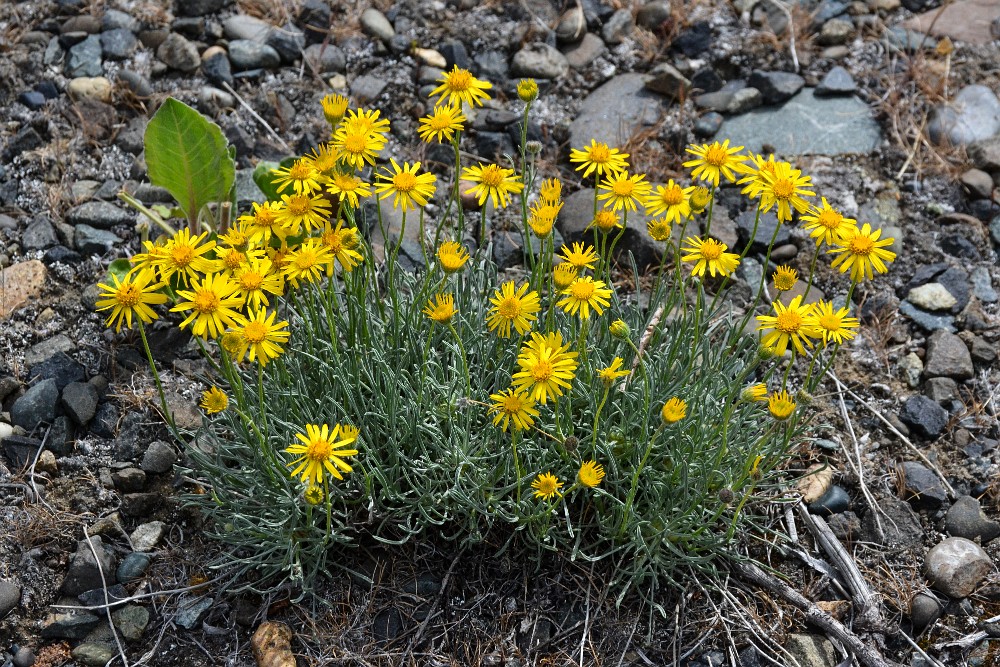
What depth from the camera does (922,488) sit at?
345 cm

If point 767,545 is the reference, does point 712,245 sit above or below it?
Answer: above

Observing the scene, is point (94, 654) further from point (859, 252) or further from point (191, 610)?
point (859, 252)

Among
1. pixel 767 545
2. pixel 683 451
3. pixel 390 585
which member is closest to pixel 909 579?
pixel 767 545

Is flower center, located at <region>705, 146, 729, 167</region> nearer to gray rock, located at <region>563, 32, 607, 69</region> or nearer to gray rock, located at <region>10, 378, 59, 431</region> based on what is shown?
gray rock, located at <region>563, 32, 607, 69</region>

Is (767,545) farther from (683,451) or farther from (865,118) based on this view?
(865,118)

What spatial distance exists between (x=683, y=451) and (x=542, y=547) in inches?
21.7

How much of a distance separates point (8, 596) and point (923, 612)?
300 cm

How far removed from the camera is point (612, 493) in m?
3.08

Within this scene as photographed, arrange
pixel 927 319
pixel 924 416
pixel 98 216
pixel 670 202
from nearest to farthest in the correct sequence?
1. pixel 670 202
2. pixel 924 416
3. pixel 927 319
4. pixel 98 216

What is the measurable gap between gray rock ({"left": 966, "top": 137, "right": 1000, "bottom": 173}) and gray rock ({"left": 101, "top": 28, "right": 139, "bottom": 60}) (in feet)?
13.8

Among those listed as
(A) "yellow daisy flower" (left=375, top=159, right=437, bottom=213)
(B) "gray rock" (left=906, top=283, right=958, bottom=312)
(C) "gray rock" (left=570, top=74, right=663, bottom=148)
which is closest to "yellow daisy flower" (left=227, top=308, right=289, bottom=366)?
(A) "yellow daisy flower" (left=375, top=159, right=437, bottom=213)

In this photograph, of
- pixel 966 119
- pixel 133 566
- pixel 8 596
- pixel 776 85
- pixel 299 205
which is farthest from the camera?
pixel 776 85

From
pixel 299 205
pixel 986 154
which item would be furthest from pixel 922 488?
pixel 299 205

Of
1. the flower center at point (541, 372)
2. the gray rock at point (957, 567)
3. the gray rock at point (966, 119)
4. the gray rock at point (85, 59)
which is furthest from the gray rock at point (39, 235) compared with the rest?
the gray rock at point (966, 119)
